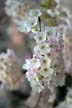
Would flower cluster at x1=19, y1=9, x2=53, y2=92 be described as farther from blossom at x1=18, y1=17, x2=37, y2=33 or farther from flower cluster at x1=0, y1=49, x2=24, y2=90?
flower cluster at x1=0, y1=49, x2=24, y2=90

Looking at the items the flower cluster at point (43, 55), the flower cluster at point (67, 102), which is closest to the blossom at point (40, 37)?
the flower cluster at point (43, 55)

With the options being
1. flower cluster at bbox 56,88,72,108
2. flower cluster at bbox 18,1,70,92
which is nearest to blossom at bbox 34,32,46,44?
flower cluster at bbox 18,1,70,92

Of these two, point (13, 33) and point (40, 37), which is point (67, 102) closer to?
point (40, 37)

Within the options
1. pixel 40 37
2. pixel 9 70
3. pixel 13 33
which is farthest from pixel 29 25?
pixel 13 33

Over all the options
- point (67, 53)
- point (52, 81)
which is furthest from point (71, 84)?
point (52, 81)

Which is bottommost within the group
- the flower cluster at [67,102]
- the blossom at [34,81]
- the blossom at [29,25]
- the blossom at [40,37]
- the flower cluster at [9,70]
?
the blossom at [34,81]

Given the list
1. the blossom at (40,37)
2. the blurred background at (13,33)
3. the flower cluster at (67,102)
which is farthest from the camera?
the blurred background at (13,33)

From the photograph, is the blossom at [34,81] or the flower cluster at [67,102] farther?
the flower cluster at [67,102]

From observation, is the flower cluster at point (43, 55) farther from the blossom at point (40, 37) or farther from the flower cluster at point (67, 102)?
the flower cluster at point (67, 102)
